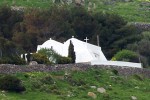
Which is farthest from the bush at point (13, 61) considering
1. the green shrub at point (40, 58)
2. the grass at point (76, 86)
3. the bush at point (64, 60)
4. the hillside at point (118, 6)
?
the hillside at point (118, 6)

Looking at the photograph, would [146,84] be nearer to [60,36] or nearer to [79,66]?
[79,66]

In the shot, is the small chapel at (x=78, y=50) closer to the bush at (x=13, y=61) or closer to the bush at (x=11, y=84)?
the bush at (x=13, y=61)

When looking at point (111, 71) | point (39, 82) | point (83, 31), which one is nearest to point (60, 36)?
point (83, 31)

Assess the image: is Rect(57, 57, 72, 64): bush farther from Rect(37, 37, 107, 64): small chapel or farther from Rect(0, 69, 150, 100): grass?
Rect(37, 37, 107, 64): small chapel

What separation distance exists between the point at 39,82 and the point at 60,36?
144ft

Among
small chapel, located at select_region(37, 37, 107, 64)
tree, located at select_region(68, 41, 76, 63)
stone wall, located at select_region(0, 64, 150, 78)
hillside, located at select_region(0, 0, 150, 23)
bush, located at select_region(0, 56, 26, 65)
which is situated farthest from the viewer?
hillside, located at select_region(0, 0, 150, 23)

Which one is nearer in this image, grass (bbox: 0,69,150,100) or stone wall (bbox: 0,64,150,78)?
grass (bbox: 0,69,150,100)

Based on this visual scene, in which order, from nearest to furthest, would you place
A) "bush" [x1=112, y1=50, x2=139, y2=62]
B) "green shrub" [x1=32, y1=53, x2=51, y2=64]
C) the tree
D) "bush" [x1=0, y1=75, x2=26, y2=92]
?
"bush" [x1=0, y1=75, x2=26, y2=92], "green shrub" [x1=32, y1=53, x2=51, y2=64], the tree, "bush" [x1=112, y1=50, x2=139, y2=62]

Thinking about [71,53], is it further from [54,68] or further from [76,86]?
[76,86]

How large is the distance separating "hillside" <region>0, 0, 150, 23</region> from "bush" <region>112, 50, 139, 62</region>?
5200 cm

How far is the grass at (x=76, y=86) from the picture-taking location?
215 feet

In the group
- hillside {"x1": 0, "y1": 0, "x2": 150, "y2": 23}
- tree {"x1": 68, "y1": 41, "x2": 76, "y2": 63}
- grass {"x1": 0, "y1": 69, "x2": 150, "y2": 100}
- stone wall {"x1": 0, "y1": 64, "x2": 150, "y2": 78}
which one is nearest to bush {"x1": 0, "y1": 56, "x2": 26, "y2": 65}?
stone wall {"x1": 0, "y1": 64, "x2": 150, "y2": 78}

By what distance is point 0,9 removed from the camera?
383 ft

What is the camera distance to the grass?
215ft
